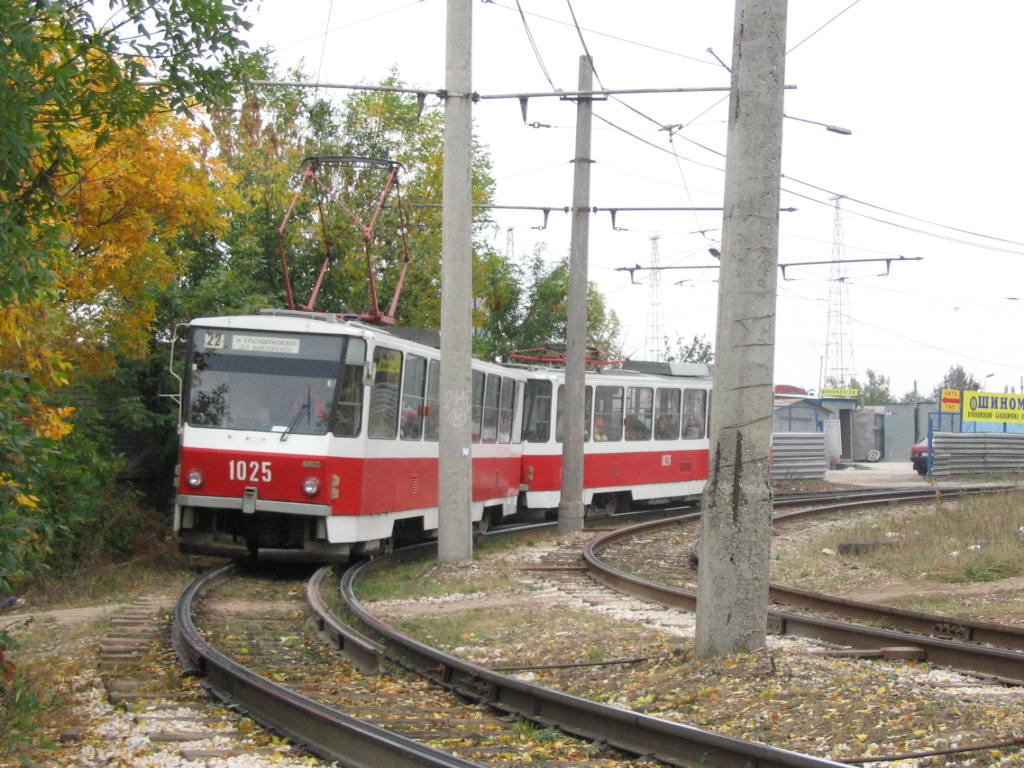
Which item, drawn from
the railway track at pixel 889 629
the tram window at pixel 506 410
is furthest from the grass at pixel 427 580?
the tram window at pixel 506 410

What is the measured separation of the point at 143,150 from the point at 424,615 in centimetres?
799

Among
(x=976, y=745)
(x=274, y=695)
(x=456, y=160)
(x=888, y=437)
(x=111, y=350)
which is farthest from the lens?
(x=888, y=437)

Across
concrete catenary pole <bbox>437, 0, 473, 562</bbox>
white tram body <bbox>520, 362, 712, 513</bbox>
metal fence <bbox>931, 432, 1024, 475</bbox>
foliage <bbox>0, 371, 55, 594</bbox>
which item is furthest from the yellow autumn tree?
metal fence <bbox>931, 432, 1024, 475</bbox>

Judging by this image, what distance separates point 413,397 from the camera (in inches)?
598

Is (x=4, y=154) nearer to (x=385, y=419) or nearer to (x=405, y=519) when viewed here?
(x=385, y=419)

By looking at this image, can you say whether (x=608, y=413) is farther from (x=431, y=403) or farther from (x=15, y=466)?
(x=15, y=466)

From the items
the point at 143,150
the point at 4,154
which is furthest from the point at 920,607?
the point at 143,150

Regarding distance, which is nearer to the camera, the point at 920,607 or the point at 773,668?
the point at 773,668

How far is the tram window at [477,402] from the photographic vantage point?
57.0ft

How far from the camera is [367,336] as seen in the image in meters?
13.3

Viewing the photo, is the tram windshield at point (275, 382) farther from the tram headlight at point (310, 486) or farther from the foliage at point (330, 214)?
the foliage at point (330, 214)

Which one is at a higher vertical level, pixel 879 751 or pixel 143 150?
pixel 143 150

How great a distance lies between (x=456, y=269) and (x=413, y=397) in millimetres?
1897

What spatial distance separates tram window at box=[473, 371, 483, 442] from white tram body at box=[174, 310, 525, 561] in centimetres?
322
